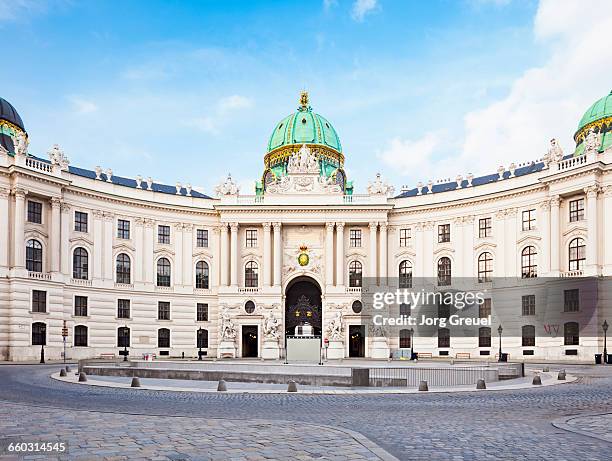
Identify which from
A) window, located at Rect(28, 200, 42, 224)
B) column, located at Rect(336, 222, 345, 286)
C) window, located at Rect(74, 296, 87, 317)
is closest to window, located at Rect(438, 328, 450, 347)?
column, located at Rect(336, 222, 345, 286)

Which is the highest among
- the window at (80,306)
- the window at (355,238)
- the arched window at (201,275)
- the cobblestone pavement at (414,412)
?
the window at (355,238)

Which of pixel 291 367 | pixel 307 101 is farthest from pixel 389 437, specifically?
pixel 307 101

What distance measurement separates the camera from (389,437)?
14.3 metres

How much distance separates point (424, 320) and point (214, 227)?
2679 centimetres

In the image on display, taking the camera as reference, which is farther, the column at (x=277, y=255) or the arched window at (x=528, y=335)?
the column at (x=277, y=255)

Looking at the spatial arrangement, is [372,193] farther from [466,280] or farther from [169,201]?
[169,201]

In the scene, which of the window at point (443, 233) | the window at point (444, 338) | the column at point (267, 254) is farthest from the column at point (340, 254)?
the window at point (444, 338)

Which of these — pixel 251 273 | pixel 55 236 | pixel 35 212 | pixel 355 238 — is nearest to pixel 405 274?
pixel 355 238

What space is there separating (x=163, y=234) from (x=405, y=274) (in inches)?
1116

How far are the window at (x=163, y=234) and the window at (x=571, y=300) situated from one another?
42.6m

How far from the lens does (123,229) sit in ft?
236

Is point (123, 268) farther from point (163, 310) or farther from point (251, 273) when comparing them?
point (251, 273)

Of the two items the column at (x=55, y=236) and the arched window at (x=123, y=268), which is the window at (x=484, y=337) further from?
the column at (x=55, y=236)

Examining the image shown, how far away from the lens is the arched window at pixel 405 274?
75.7 m
